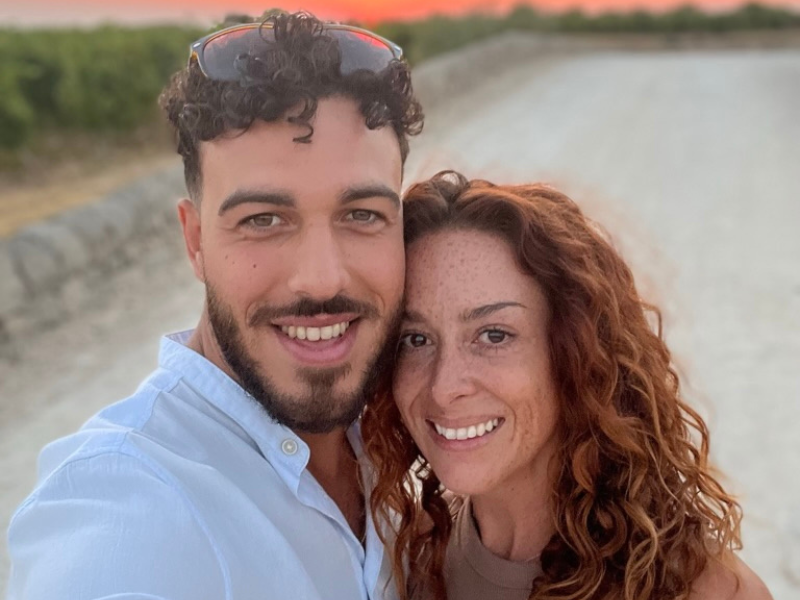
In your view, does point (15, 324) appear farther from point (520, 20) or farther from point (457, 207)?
point (520, 20)

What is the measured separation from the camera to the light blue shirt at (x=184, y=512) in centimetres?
138

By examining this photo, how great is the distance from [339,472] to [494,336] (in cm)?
53

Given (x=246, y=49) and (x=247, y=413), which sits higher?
(x=246, y=49)

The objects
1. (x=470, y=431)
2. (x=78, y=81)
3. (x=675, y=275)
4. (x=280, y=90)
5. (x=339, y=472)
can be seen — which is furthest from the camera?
(x=78, y=81)

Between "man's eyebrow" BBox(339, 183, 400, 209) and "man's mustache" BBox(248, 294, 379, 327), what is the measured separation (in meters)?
0.21

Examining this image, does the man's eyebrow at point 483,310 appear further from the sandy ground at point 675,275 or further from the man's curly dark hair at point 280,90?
the sandy ground at point 675,275

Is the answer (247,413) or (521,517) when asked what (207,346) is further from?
(521,517)

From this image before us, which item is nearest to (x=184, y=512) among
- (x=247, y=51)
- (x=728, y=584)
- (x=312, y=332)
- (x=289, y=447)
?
(x=289, y=447)

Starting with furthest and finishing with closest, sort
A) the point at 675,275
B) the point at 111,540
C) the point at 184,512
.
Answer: the point at 675,275
the point at 184,512
the point at 111,540

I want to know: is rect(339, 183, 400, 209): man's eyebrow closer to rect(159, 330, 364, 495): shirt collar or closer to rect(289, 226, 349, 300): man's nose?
rect(289, 226, 349, 300): man's nose

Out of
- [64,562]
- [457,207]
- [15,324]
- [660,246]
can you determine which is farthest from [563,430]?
[660,246]

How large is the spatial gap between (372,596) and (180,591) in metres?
0.60

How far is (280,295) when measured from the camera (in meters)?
1.81

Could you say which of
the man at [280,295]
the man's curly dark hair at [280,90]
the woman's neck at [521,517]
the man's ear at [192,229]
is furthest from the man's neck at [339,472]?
the man's curly dark hair at [280,90]
